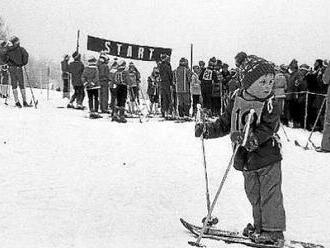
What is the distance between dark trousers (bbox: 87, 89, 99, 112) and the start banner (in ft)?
18.5

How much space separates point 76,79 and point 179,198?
11.2 metres

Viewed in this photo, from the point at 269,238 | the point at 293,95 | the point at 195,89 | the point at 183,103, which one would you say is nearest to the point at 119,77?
the point at 183,103

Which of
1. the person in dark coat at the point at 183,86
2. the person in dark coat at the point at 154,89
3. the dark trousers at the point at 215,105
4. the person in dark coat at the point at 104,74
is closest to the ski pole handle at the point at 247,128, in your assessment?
the person in dark coat at the point at 183,86

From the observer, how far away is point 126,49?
21984 mm

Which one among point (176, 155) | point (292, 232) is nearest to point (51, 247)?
point (292, 232)

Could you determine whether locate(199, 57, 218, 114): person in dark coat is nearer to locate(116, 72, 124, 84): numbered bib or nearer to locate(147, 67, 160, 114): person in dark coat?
locate(147, 67, 160, 114): person in dark coat

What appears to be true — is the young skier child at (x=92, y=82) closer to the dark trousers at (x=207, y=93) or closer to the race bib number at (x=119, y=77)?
the race bib number at (x=119, y=77)

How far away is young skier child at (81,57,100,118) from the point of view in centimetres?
1547

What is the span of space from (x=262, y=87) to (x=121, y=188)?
2.67m

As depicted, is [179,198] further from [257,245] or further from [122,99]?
[122,99]

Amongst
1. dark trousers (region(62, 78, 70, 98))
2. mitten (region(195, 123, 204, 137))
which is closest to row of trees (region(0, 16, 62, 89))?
dark trousers (region(62, 78, 70, 98))

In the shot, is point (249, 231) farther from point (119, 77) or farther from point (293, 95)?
point (293, 95)

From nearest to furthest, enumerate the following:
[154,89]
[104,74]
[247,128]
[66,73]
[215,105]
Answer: [247,128] < [104,74] < [215,105] < [66,73] < [154,89]

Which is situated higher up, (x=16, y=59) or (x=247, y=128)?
(x=16, y=59)
